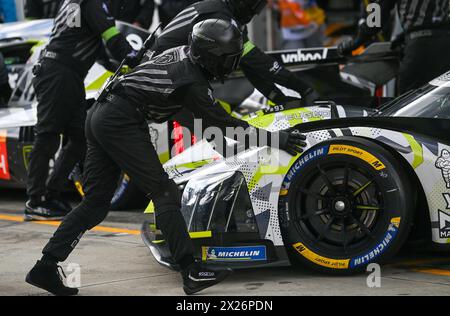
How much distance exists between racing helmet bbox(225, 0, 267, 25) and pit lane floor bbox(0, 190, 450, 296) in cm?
174

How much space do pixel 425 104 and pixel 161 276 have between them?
1854 mm

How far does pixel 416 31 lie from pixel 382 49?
0.65m

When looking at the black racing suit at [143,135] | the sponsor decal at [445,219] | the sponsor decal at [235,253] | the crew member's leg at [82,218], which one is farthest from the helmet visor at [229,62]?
the sponsor decal at [445,219]

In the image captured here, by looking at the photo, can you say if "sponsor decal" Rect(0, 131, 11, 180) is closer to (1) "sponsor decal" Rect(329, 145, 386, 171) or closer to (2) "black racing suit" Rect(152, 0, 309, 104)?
(2) "black racing suit" Rect(152, 0, 309, 104)

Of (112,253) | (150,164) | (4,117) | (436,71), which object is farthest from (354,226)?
(4,117)

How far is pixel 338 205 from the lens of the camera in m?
5.06

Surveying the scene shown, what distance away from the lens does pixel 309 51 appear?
320 inches

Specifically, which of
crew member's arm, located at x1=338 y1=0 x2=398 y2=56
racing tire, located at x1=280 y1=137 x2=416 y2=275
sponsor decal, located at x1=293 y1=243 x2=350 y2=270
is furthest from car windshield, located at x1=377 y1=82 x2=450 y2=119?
crew member's arm, located at x1=338 y1=0 x2=398 y2=56

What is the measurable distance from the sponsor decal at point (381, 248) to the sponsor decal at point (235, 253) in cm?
50

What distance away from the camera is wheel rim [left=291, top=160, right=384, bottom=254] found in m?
5.04

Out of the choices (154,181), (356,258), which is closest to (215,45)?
(154,181)
